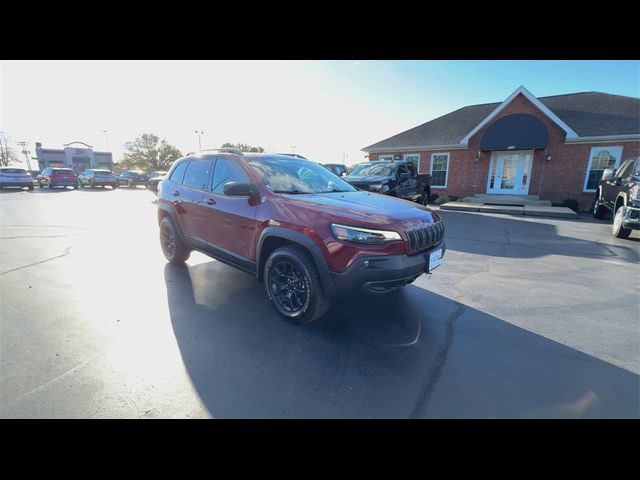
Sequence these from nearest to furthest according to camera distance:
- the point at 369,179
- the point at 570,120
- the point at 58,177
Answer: the point at 369,179 → the point at 570,120 → the point at 58,177

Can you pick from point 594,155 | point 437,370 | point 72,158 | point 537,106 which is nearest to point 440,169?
point 537,106

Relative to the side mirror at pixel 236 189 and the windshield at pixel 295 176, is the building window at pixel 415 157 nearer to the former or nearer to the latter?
the windshield at pixel 295 176

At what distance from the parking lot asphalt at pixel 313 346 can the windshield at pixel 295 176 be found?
1497 mm

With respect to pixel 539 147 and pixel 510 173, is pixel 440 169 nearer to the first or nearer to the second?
pixel 510 173

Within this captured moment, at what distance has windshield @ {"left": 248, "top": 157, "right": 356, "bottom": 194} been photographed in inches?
136

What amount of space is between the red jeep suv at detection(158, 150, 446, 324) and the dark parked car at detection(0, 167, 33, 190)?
22991 millimetres

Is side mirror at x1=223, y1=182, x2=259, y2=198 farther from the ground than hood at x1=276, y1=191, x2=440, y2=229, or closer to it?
farther from the ground

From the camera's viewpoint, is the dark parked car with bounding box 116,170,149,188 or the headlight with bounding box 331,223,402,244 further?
the dark parked car with bounding box 116,170,149,188

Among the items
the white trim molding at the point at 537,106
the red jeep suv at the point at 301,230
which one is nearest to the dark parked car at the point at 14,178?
the red jeep suv at the point at 301,230

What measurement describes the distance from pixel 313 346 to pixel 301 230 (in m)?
1.12

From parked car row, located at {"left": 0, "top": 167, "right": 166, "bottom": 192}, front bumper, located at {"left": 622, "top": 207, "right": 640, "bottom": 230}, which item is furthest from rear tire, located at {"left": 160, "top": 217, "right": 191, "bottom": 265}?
parked car row, located at {"left": 0, "top": 167, "right": 166, "bottom": 192}

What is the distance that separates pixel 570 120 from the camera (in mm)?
14648

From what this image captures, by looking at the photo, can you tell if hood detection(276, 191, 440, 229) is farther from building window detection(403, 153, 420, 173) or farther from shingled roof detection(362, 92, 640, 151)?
building window detection(403, 153, 420, 173)

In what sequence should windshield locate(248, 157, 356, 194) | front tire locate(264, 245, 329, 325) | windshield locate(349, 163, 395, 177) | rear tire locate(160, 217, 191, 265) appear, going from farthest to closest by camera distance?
windshield locate(349, 163, 395, 177) < rear tire locate(160, 217, 191, 265) < windshield locate(248, 157, 356, 194) < front tire locate(264, 245, 329, 325)
